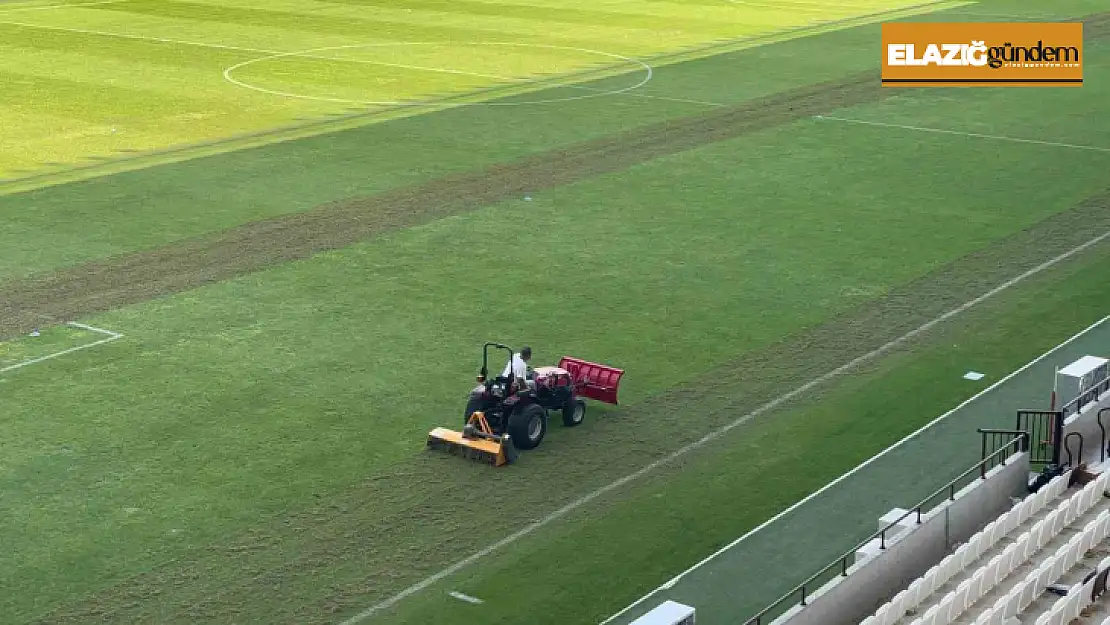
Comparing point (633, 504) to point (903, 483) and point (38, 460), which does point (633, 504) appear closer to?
point (903, 483)

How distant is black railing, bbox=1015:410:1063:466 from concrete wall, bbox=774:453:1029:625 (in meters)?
0.51

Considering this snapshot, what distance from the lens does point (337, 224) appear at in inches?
1261

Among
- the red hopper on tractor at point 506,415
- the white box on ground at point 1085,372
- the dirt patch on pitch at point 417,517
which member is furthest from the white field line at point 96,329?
the white box on ground at point 1085,372

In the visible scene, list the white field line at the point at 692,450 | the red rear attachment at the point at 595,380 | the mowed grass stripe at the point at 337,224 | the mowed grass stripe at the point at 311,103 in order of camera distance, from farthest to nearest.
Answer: the mowed grass stripe at the point at 311,103 → the mowed grass stripe at the point at 337,224 → the red rear attachment at the point at 595,380 → the white field line at the point at 692,450

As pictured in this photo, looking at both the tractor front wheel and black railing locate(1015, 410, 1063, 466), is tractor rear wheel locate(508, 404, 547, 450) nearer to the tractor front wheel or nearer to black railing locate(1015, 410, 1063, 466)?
the tractor front wheel

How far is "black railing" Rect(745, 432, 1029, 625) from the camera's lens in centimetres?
1619

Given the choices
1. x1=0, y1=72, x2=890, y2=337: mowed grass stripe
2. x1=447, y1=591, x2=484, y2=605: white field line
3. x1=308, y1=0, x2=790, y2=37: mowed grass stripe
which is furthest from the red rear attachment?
x1=308, y1=0, x2=790, y2=37: mowed grass stripe

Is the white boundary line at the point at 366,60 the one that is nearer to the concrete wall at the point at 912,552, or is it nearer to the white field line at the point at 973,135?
the white field line at the point at 973,135

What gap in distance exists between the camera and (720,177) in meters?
36.3

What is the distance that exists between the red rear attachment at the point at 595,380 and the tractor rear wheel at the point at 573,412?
1.32 feet

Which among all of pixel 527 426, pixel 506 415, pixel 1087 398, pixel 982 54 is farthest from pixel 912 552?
pixel 982 54

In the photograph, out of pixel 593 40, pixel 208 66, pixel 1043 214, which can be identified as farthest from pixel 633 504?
pixel 593 40

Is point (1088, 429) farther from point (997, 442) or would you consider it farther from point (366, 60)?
point (366, 60)

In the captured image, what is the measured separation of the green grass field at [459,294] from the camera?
18.8 metres
